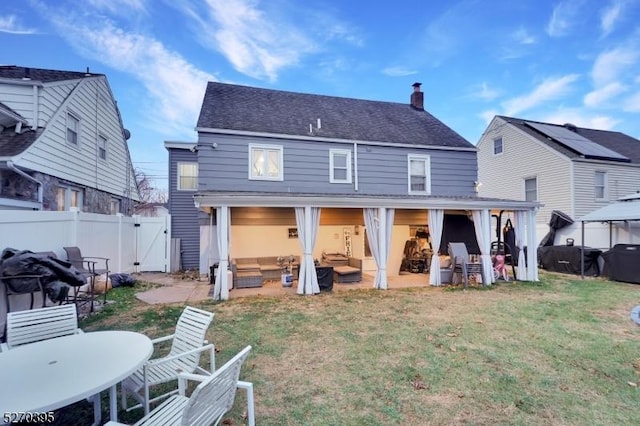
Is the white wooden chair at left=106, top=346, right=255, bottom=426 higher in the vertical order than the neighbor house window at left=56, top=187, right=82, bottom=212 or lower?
lower

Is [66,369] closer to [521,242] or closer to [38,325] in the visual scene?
[38,325]

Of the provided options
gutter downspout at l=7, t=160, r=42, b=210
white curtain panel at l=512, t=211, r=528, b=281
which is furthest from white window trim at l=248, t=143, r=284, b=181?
white curtain panel at l=512, t=211, r=528, b=281

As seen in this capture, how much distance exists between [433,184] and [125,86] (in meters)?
15.8

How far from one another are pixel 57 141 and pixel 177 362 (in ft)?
29.9

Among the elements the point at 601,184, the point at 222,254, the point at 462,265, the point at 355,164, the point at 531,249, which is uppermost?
the point at 355,164

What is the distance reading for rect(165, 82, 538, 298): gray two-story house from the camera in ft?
30.7

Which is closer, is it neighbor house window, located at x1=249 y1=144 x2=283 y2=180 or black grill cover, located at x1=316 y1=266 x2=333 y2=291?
black grill cover, located at x1=316 y1=266 x2=333 y2=291

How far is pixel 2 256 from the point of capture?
4590 millimetres

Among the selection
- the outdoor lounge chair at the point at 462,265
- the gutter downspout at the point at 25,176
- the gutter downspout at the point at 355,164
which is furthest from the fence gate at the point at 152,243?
the outdoor lounge chair at the point at 462,265

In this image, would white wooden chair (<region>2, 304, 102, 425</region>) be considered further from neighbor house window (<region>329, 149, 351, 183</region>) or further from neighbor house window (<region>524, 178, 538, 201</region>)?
neighbor house window (<region>524, 178, 538, 201</region>)

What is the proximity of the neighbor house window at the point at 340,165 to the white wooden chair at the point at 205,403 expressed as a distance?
375 inches

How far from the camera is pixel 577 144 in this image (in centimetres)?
1494

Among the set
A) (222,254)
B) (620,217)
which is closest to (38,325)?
(222,254)

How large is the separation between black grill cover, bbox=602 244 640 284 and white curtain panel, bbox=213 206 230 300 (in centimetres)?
1285
